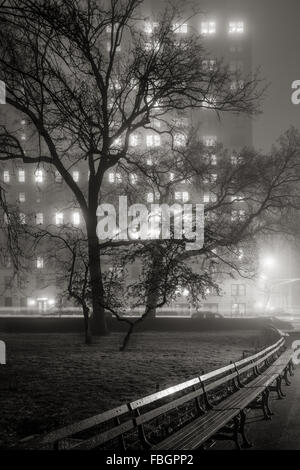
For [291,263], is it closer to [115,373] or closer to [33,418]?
[115,373]

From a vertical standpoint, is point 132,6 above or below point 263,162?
above

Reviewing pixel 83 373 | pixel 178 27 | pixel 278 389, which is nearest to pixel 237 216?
pixel 178 27

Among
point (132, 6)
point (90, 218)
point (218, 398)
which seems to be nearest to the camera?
point (218, 398)

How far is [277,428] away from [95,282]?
47.5 feet

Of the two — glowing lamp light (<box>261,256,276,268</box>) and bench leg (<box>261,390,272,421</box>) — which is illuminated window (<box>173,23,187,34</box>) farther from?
glowing lamp light (<box>261,256,276,268</box>)

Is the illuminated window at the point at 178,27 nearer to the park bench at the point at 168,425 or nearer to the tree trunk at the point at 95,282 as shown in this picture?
the tree trunk at the point at 95,282

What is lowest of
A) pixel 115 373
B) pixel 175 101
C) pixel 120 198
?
pixel 115 373

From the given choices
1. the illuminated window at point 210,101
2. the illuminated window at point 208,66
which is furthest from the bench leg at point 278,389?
the illuminated window at point 208,66

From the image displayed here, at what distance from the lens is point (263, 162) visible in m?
33.5

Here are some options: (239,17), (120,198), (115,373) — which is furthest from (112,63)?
(239,17)

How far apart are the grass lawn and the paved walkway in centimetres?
250

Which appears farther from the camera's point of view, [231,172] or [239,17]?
[239,17]

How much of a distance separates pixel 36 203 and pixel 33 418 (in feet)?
235

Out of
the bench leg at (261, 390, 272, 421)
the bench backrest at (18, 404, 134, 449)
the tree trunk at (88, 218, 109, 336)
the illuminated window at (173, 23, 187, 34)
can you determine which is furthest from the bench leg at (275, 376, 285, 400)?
the illuminated window at (173, 23, 187, 34)
